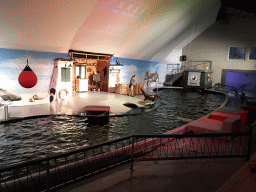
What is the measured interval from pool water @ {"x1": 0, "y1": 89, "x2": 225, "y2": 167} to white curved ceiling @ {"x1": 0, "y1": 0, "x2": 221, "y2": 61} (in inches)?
168

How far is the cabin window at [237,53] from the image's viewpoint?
20.4m

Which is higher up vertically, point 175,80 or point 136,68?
point 136,68

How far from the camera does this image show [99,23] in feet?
38.3

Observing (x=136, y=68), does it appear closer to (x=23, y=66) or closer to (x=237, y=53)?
(x=237, y=53)

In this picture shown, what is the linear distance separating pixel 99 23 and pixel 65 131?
7437 mm

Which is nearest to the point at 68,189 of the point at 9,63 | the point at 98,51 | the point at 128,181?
the point at 128,181

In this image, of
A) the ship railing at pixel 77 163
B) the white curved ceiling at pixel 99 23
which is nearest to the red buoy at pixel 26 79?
the white curved ceiling at pixel 99 23

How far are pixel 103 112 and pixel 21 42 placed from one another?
5.37 m

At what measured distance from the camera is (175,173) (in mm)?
4281

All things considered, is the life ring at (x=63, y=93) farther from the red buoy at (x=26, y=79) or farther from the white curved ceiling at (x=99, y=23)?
the red buoy at (x=26, y=79)

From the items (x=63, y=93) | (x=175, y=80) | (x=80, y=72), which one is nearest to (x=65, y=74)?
(x=63, y=93)

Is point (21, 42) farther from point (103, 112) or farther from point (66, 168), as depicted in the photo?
point (66, 168)

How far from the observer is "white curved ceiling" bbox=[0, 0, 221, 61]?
8.66 m

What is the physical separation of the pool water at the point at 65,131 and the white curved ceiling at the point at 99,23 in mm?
4255
